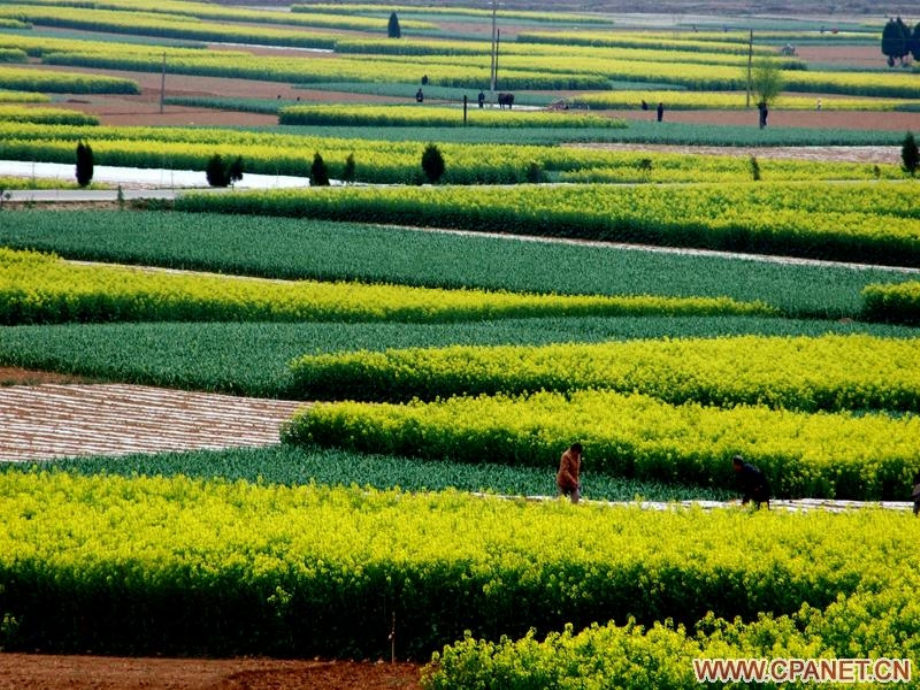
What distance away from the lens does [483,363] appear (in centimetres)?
2905

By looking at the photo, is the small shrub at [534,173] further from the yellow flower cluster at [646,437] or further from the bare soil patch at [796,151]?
the yellow flower cluster at [646,437]

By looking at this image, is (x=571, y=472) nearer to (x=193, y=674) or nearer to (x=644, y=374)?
(x=193, y=674)

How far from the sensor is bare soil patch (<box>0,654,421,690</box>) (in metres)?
15.7

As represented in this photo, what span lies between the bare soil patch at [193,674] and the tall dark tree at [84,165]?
38458 millimetres

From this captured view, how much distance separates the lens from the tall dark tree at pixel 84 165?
2132 inches

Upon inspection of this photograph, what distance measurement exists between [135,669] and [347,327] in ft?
55.8

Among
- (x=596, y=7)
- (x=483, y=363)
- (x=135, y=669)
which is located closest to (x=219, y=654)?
(x=135, y=669)

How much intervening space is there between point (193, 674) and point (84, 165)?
130 feet

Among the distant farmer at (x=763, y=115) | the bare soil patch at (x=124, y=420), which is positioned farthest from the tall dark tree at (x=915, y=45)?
the bare soil patch at (x=124, y=420)

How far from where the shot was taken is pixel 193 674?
16.3 m

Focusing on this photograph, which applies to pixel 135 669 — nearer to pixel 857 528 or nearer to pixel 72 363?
pixel 857 528

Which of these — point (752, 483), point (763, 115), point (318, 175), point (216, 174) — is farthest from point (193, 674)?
point (763, 115)

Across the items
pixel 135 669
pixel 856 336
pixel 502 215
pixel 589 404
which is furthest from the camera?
pixel 502 215

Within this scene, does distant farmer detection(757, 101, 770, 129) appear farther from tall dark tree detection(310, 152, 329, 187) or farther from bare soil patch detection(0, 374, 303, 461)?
bare soil patch detection(0, 374, 303, 461)
